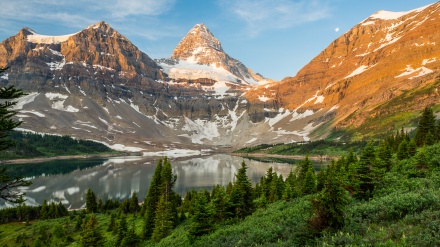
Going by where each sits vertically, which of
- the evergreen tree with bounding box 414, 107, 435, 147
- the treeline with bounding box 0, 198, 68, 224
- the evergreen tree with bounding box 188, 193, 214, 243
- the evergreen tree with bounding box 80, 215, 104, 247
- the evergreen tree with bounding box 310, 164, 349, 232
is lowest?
the treeline with bounding box 0, 198, 68, 224

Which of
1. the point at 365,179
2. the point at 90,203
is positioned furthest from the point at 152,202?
the point at 365,179

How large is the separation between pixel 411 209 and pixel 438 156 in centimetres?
1618

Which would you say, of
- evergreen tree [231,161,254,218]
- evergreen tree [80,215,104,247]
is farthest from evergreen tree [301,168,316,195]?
evergreen tree [80,215,104,247]

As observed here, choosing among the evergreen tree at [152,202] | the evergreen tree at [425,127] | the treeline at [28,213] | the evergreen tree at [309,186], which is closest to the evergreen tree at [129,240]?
the evergreen tree at [152,202]

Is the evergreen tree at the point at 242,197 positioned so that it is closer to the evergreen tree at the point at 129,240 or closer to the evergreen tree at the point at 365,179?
the evergreen tree at the point at 365,179

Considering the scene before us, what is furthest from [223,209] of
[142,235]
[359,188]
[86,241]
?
[86,241]

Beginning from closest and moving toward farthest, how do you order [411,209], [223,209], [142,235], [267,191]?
[411,209] → [223,209] → [142,235] → [267,191]

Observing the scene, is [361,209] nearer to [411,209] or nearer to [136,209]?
[411,209]

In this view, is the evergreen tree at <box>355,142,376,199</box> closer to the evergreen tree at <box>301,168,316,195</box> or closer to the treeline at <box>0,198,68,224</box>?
the evergreen tree at <box>301,168,316,195</box>

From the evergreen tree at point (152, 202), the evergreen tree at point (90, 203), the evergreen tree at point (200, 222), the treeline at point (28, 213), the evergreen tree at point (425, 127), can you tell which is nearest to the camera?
the evergreen tree at point (200, 222)

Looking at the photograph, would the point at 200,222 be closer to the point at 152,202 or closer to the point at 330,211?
the point at 330,211

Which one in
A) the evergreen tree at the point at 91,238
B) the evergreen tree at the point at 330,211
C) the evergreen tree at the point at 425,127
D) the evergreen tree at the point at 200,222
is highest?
the evergreen tree at the point at 425,127

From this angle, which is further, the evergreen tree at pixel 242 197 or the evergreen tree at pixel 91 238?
the evergreen tree at pixel 91 238

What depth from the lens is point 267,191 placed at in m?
53.8
